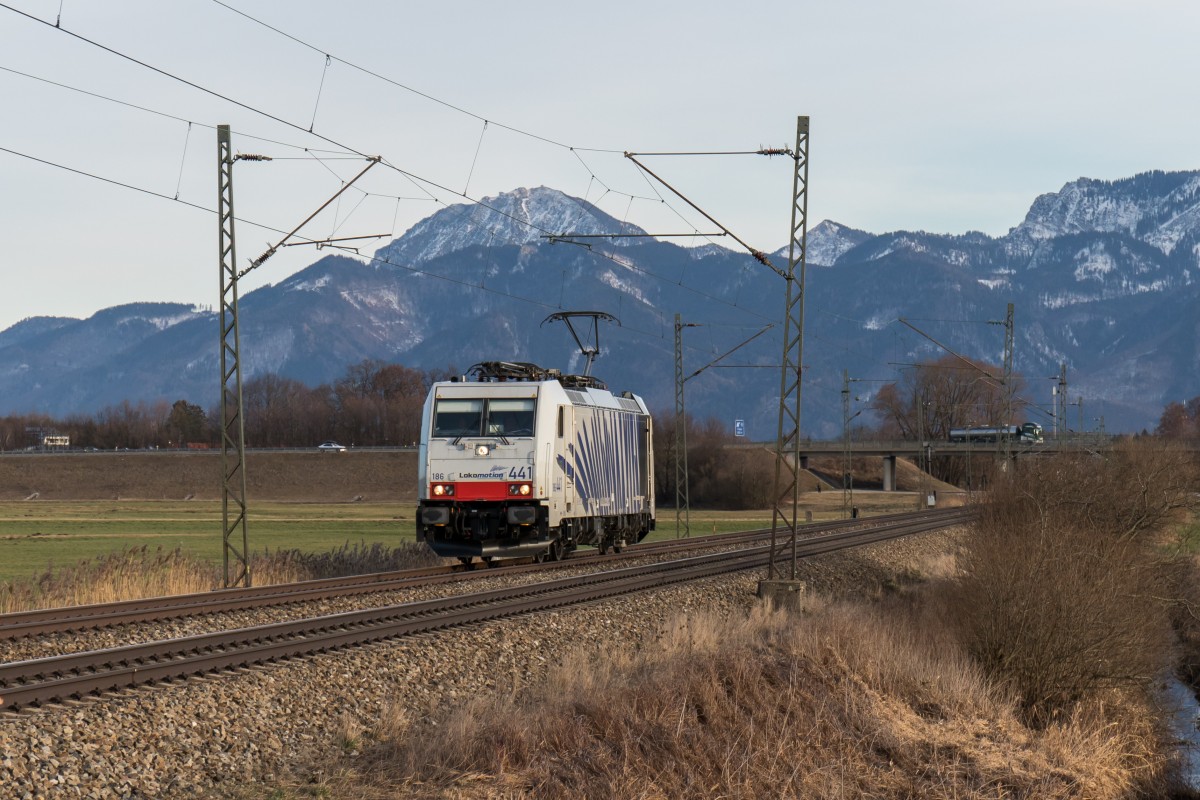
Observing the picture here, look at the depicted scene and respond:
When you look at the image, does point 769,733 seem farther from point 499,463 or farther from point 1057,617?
point 499,463

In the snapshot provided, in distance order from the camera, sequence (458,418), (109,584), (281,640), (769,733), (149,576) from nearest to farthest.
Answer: (769,733) < (281,640) < (109,584) < (149,576) < (458,418)

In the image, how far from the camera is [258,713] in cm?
1359

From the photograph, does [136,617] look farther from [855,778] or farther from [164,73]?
[855,778]

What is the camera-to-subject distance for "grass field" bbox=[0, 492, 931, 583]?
137ft

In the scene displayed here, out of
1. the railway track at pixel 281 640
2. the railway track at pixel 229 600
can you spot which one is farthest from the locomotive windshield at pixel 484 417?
the railway track at pixel 281 640

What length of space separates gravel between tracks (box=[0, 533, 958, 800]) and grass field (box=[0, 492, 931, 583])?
1611cm

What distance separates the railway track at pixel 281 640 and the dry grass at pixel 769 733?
105 inches

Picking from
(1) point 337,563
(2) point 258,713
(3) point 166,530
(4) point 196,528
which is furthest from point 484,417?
(4) point 196,528

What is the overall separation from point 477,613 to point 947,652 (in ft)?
25.7

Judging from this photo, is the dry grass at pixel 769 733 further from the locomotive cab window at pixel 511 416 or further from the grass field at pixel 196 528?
the grass field at pixel 196 528

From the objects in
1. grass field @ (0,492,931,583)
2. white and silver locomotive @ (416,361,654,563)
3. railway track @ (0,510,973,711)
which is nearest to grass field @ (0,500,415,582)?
grass field @ (0,492,931,583)

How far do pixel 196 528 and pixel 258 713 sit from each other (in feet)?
161

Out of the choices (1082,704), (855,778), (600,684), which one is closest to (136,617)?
(600,684)

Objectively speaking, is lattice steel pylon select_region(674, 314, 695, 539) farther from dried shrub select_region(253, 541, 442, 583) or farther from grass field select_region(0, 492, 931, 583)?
dried shrub select_region(253, 541, 442, 583)
